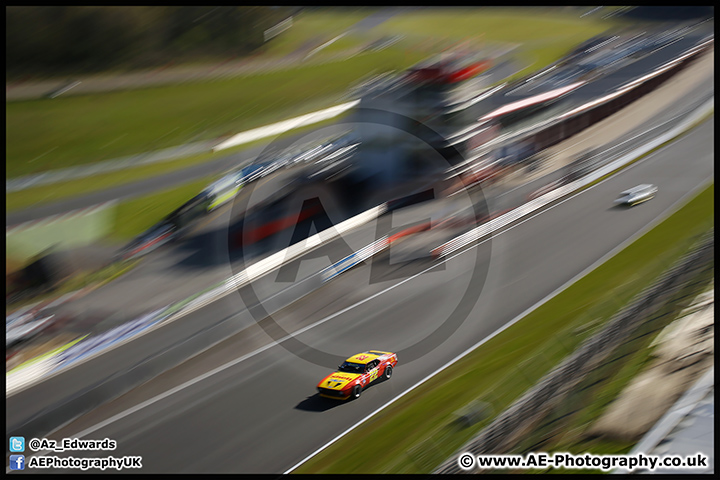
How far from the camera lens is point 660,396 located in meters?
9.60

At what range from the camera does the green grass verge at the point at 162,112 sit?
81.1ft

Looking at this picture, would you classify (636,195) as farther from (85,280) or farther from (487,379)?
(85,280)

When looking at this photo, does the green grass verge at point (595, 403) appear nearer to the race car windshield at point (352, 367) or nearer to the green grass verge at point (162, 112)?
the race car windshield at point (352, 367)

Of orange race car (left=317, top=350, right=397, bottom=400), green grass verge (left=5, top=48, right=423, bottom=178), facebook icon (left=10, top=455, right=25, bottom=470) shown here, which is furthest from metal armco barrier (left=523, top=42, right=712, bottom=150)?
facebook icon (left=10, top=455, right=25, bottom=470)

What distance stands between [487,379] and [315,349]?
429 centimetres

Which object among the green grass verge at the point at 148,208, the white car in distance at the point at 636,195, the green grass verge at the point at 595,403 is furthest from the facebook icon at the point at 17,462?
the white car in distance at the point at 636,195

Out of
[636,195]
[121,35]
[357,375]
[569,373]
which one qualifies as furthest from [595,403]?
[121,35]

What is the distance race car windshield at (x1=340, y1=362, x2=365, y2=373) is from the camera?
11438 millimetres

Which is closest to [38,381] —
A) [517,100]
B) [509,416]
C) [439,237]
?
[509,416]

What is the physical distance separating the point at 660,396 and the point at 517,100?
20.6 meters

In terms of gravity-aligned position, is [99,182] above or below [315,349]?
above

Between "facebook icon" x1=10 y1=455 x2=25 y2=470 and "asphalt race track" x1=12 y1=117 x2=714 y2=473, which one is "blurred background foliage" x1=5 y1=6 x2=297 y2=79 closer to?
"asphalt race track" x1=12 y1=117 x2=714 y2=473

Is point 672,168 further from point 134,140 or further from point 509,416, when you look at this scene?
point 134,140

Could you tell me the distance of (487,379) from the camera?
10.9 m
